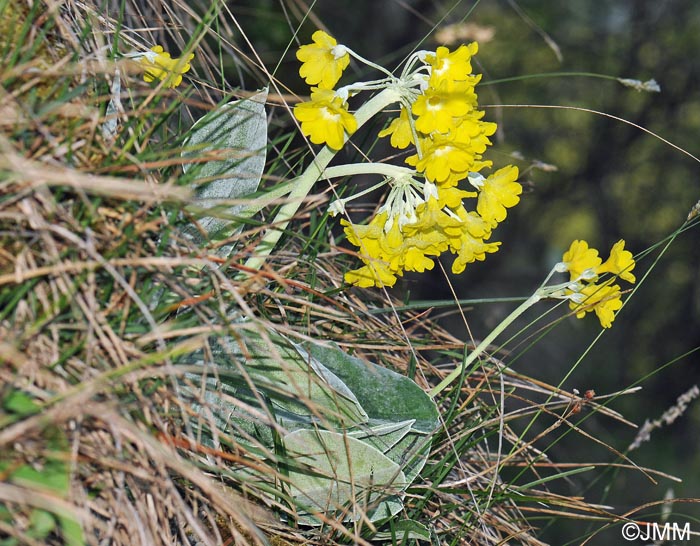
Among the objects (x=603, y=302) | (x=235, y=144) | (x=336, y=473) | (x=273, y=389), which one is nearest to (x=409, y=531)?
(x=336, y=473)

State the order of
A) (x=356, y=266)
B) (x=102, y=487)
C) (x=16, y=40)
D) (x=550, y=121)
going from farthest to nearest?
(x=550, y=121)
(x=356, y=266)
(x=16, y=40)
(x=102, y=487)

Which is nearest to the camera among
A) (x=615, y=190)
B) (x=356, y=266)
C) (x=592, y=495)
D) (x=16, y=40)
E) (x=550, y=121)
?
(x=16, y=40)

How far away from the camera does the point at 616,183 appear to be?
4.75m

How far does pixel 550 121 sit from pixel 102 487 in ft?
15.9

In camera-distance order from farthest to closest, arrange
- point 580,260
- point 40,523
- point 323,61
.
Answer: point 580,260
point 323,61
point 40,523

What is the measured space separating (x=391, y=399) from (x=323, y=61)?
0.40m

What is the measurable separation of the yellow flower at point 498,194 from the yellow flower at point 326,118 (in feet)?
0.61

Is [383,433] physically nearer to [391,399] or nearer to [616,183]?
[391,399]

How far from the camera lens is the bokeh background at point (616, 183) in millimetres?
4320

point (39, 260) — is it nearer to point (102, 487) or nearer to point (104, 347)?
point (104, 347)

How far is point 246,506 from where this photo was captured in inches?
30.6

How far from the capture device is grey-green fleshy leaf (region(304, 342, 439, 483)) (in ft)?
2.84

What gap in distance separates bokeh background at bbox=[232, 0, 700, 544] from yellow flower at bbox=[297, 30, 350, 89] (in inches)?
115

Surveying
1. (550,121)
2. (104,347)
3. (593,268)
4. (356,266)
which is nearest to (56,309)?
(104,347)
